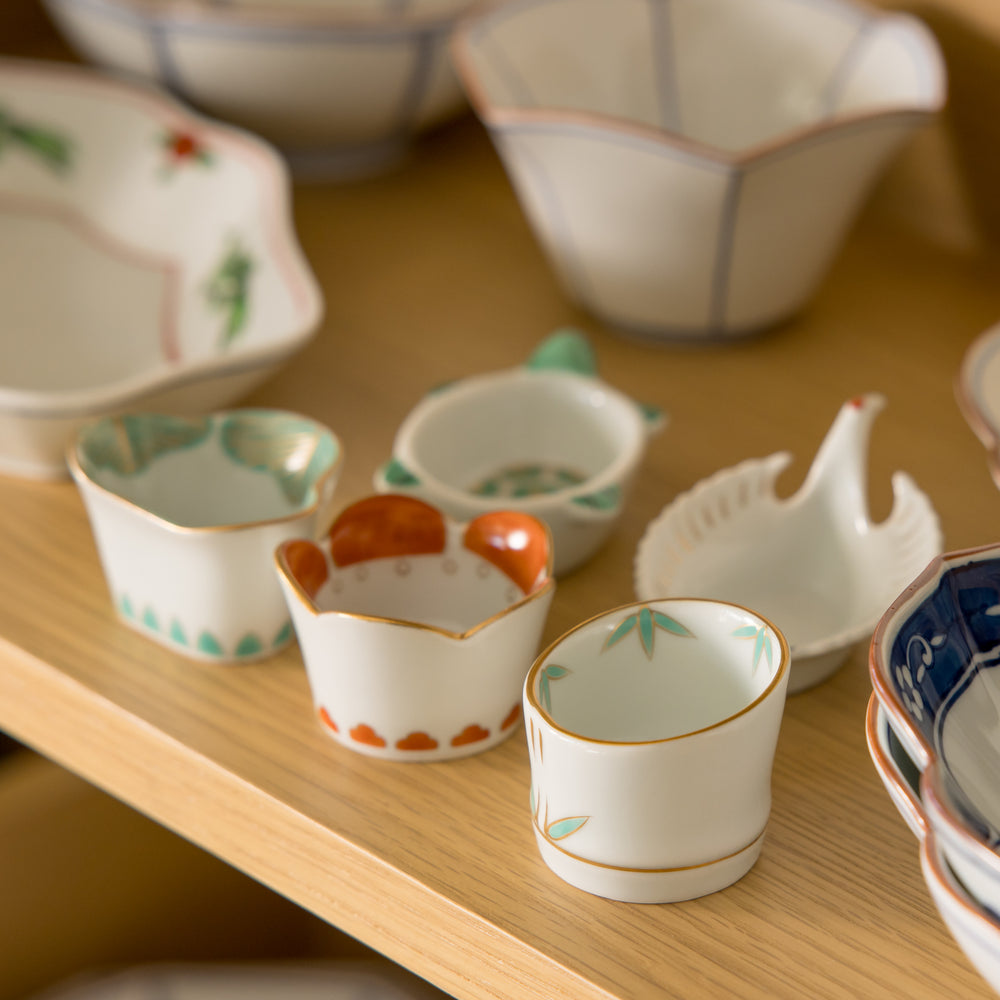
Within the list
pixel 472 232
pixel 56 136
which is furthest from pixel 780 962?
pixel 56 136

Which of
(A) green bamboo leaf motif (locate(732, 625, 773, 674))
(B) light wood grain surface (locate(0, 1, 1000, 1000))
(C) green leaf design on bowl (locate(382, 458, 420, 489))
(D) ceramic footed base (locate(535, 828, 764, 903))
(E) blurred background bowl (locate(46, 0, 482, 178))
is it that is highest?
(E) blurred background bowl (locate(46, 0, 482, 178))

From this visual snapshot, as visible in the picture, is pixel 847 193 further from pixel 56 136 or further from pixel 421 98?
pixel 56 136

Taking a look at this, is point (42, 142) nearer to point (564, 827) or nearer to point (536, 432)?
point (536, 432)

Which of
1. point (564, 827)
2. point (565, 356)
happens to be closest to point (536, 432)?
point (565, 356)

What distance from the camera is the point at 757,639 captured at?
1.41 feet

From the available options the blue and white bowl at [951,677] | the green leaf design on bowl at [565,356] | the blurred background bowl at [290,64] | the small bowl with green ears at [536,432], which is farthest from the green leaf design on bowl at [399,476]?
the blurred background bowl at [290,64]

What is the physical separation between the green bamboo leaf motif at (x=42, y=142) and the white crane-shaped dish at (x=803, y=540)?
1.72 feet

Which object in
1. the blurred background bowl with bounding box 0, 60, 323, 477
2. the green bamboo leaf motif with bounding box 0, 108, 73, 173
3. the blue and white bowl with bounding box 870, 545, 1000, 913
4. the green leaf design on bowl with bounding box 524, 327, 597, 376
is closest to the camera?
the blue and white bowl with bounding box 870, 545, 1000, 913

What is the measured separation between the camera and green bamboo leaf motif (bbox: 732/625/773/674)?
43 cm

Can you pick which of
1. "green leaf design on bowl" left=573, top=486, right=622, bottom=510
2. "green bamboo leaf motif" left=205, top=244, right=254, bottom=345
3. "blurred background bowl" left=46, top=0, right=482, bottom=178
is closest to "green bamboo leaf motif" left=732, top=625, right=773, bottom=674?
"green leaf design on bowl" left=573, top=486, right=622, bottom=510

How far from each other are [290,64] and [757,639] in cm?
56

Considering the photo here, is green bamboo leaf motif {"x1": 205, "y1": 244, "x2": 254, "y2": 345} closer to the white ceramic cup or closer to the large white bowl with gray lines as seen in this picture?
the large white bowl with gray lines

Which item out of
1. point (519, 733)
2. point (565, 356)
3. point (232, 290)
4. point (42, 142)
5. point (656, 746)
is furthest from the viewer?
point (42, 142)

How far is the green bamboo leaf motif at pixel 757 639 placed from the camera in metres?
0.43
